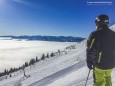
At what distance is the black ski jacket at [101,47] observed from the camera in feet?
25.6

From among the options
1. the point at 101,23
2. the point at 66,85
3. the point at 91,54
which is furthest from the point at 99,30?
the point at 66,85

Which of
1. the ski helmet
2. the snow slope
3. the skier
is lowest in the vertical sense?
the snow slope

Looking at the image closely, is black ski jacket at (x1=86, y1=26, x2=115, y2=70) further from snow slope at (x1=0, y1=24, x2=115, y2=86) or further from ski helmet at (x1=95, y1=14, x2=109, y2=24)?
snow slope at (x1=0, y1=24, x2=115, y2=86)

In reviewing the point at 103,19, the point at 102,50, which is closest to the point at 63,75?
the point at 102,50

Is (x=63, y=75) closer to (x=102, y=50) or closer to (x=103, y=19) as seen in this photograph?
(x=102, y=50)

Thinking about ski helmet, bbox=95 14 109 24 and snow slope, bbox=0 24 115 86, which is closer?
ski helmet, bbox=95 14 109 24

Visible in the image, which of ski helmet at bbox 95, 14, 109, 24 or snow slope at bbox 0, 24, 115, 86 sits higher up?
ski helmet at bbox 95, 14, 109, 24

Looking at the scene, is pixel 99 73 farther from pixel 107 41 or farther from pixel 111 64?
pixel 107 41

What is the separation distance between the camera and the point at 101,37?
7.79m

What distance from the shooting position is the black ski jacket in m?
7.79

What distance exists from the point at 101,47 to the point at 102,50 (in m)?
0.09

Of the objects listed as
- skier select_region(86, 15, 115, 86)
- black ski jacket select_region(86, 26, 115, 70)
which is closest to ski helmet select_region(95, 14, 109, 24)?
skier select_region(86, 15, 115, 86)

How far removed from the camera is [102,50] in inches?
307

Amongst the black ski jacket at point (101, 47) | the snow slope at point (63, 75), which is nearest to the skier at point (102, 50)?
the black ski jacket at point (101, 47)
